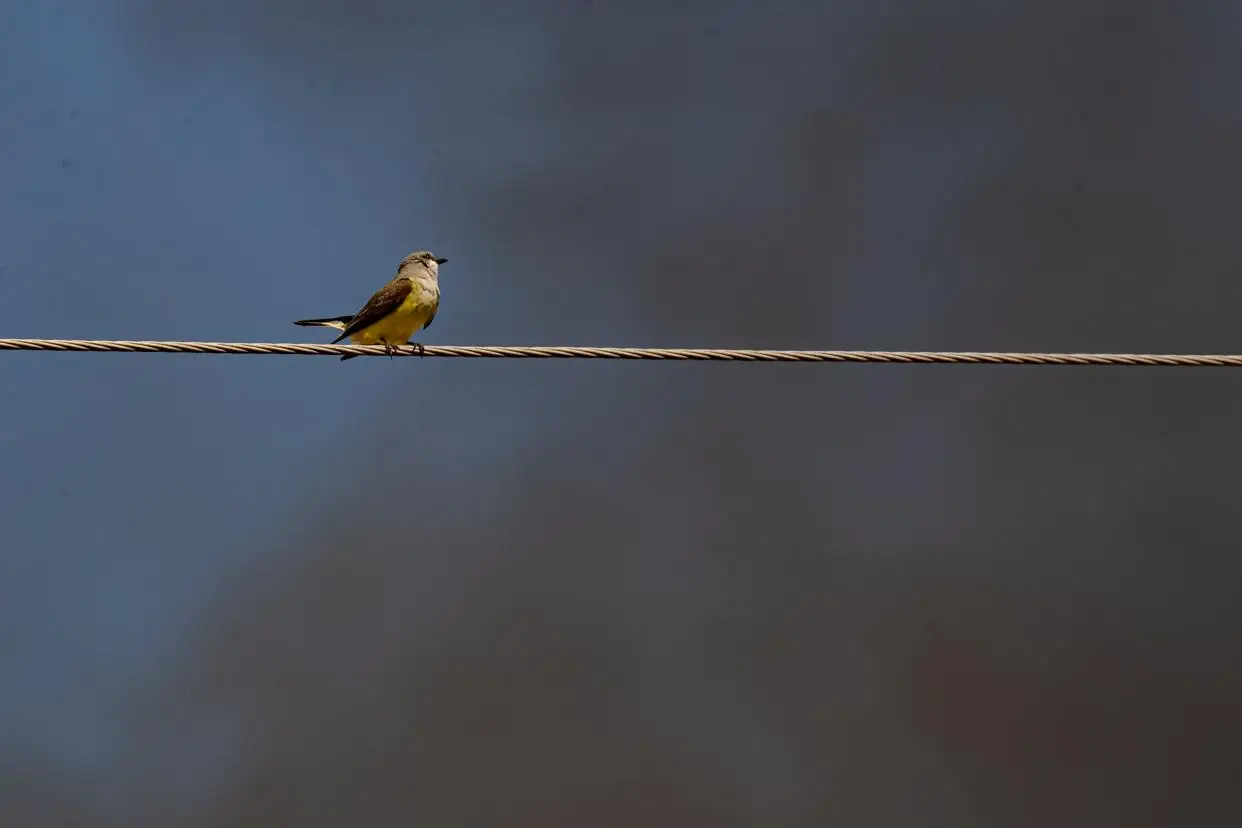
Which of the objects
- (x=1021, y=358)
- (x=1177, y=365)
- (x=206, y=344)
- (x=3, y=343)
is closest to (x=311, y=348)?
(x=206, y=344)

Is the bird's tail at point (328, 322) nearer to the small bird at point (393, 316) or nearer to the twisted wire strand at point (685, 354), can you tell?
the small bird at point (393, 316)

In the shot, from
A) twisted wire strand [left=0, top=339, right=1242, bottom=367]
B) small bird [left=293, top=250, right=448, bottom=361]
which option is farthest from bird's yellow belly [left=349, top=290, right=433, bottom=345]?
twisted wire strand [left=0, top=339, right=1242, bottom=367]

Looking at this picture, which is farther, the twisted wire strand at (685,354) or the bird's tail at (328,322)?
the bird's tail at (328,322)

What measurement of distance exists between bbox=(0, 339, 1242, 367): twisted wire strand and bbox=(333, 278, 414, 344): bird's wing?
5.66m

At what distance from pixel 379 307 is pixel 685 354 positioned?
745 centimetres

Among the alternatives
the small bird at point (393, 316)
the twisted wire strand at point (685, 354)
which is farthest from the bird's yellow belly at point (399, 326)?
the twisted wire strand at point (685, 354)

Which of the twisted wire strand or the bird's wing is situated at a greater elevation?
the bird's wing

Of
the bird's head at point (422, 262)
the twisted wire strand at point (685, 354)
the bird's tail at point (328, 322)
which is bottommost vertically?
the twisted wire strand at point (685, 354)

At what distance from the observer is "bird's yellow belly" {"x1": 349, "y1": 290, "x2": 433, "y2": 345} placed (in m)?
16.1

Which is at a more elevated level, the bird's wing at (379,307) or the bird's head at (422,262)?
the bird's head at (422,262)

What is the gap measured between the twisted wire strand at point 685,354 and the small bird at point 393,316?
560 cm

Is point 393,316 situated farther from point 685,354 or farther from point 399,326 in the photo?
point 685,354

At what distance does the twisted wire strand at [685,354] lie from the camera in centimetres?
954

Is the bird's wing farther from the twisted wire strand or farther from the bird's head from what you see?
the twisted wire strand
